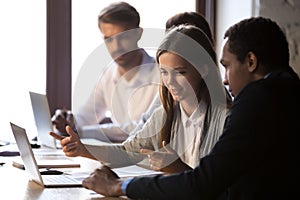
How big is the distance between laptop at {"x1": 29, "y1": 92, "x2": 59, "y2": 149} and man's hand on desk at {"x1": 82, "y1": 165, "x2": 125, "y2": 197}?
1.33 metres

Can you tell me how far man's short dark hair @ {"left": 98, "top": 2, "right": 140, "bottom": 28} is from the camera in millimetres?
3283

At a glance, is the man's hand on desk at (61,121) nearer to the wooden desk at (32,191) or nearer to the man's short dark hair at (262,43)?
the wooden desk at (32,191)

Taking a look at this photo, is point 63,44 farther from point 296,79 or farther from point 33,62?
point 296,79

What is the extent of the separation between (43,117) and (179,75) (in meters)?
1.26

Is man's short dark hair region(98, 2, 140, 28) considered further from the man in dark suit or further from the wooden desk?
the man in dark suit

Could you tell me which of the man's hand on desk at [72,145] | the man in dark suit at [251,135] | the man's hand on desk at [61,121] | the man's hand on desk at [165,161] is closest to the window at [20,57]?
the man's hand on desk at [61,121]

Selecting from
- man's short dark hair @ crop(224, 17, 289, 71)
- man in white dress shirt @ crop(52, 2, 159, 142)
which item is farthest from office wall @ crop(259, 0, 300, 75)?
man's short dark hair @ crop(224, 17, 289, 71)

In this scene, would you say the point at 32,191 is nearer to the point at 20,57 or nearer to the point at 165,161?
the point at 165,161

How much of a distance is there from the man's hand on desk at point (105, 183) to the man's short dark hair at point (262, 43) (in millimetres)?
493

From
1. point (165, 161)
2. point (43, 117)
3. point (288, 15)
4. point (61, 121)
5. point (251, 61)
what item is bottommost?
point (61, 121)

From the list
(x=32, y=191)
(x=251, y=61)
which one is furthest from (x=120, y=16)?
(x=251, y=61)

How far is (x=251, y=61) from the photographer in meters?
1.57

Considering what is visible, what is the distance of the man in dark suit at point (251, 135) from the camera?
55.4 inches

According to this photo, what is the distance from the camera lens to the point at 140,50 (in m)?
3.33
